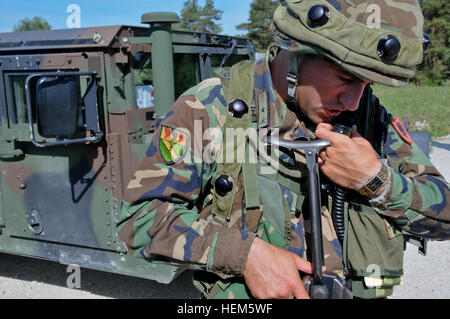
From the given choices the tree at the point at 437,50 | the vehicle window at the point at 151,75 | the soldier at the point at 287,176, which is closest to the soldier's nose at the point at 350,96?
the soldier at the point at 287,176

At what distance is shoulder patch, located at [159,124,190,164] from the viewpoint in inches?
49.8

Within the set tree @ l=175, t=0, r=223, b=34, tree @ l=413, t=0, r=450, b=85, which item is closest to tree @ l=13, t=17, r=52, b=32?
tree @ l=175, t=0, r=223, b=34

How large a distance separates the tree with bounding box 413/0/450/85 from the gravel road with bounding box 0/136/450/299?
26856mm

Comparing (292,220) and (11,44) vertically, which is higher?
(11,44)

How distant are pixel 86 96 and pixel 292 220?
199cm

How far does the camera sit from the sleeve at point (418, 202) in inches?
53.9

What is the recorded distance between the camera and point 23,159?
3.32 m

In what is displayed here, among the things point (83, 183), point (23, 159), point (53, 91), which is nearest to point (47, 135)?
point (53, 91)

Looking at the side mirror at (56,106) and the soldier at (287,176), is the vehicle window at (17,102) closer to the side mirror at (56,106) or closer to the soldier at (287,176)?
the side mirror at (56,106)

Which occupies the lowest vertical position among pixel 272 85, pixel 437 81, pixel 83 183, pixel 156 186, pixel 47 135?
pixel 437 81

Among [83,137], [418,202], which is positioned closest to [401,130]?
[418,202]

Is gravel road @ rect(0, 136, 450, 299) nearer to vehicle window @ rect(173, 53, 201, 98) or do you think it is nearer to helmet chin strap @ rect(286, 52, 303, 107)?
vehicle window @ rect(173, 53, 201, 98)

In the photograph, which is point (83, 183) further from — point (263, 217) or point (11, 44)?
point (263, 217)

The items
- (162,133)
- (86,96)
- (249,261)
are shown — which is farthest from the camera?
(86,96)
